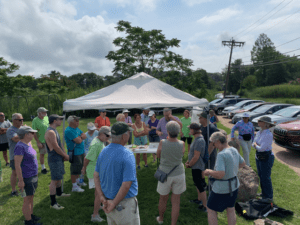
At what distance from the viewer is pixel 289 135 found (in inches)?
287

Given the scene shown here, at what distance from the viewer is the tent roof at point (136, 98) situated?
17.3 ft

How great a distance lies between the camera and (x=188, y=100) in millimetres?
5727

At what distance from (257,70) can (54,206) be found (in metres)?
77.5

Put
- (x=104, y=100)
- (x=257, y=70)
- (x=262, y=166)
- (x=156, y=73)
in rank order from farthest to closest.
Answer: (x=257, y=70) → (x=156, y=73) → (x=104, y=100) → (x=262, y=166)

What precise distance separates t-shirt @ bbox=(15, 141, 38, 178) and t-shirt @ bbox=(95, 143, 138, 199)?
193cm

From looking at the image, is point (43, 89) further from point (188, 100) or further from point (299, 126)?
point (299, 126)

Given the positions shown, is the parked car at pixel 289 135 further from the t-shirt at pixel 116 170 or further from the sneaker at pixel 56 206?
the sneaker at pixel 56 206

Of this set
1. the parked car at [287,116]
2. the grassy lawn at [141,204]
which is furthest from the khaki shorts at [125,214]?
the parked car at [287,116]

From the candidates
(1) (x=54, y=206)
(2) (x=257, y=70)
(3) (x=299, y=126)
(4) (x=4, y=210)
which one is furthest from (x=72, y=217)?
(2) (x=257, y=70)

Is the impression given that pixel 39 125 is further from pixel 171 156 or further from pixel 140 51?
pixel 140 51

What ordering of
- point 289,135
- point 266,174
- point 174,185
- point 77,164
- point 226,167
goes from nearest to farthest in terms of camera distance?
point 226,167, point 174,185, point 266,174, point 77,164, point 289,135

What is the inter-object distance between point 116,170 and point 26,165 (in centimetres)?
215

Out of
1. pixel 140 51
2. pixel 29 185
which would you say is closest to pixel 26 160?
pixel 29 185

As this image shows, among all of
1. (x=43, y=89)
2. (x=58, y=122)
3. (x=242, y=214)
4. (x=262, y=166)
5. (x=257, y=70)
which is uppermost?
(x=257, y=70)
